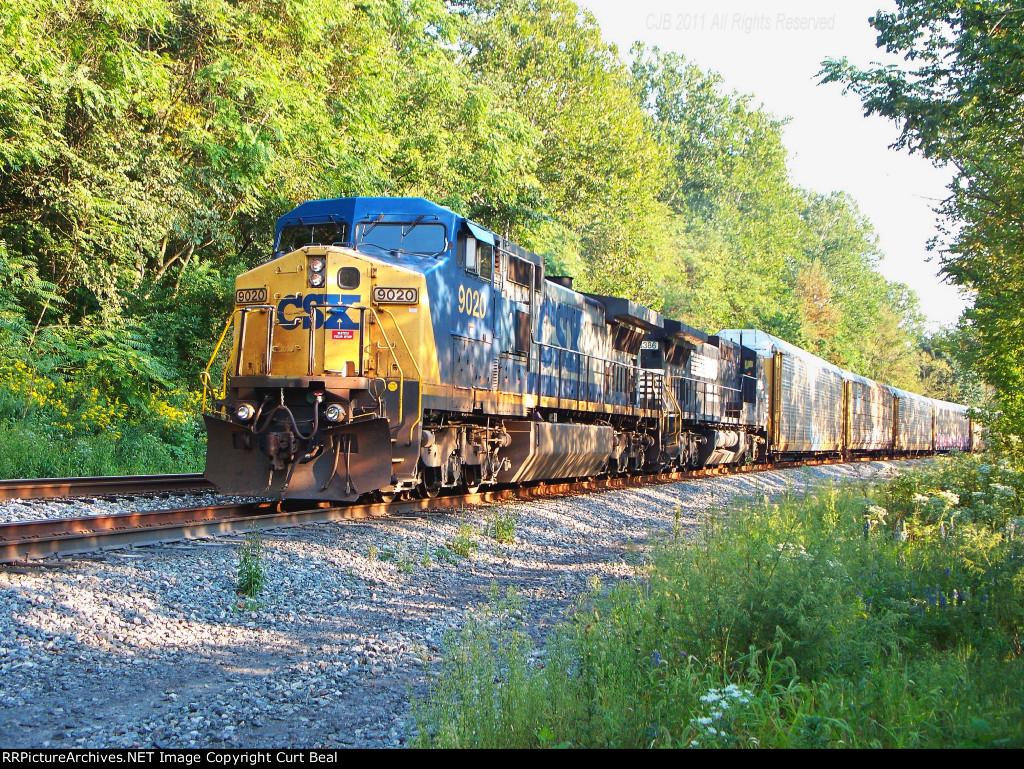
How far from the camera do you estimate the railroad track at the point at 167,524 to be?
676 cm

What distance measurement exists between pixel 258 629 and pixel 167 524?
360 cm

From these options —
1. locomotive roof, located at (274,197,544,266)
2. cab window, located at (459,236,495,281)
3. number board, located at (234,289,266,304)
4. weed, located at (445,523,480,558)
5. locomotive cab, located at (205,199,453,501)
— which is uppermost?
locomotive roof, located at (274,197,544,266)

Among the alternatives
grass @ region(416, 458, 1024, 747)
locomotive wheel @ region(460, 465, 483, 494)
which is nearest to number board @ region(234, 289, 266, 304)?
locomotive wheel @ region(460, 465, 483, 494)

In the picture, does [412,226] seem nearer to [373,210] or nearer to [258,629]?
[373,210]

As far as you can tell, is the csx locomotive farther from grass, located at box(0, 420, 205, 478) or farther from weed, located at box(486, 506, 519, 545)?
grass, located at box(0, 420, 205, 478)

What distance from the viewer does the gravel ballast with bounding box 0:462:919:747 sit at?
12.5 feet

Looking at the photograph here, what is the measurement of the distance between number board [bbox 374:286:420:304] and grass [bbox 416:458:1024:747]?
4.05 m

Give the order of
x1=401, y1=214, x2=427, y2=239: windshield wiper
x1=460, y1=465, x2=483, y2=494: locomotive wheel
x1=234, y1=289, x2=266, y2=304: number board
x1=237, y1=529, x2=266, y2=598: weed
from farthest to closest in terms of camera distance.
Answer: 1. x1=460, y1=465, x2=483, y2=494: locomotive wheel
2. x1=401, y1=214, x2=427, y2=239: windshield wiper
3. x1=234, y1=289, x2=266, y2=304: number board
4. x1=237, y1=529, x2=266, y2=598: weed

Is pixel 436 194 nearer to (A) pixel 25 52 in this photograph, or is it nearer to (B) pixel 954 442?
(A) pixel 25 52

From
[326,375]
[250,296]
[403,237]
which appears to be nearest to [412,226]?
[403,237]

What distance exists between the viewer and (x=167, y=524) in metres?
8.43

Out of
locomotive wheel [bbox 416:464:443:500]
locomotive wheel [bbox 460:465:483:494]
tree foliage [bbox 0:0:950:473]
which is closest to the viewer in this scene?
locomotive wheel [bbox 416:464:443:500]

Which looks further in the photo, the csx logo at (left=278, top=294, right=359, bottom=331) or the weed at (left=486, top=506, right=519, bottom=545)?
the csx logo at (left=278, top=294, right=359, bottom=331)

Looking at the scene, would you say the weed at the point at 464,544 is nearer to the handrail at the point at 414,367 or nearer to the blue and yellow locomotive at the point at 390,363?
the blue and yellow locomotive at the point at 390,363
